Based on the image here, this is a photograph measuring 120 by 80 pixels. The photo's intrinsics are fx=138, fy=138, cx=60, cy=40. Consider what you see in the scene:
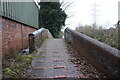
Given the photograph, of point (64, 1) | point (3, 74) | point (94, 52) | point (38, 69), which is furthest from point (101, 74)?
point (64, 1)

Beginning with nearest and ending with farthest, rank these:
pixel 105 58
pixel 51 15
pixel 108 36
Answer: pixel 105 58 → pixel 108 36 → pixel 51 15

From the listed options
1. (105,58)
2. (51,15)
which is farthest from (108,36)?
(51,15)

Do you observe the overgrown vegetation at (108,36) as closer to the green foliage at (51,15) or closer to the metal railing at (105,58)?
the metal railing at (105,58)

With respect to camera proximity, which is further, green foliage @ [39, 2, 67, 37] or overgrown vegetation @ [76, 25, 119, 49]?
green foliage @ [39, 2, 67, 37]

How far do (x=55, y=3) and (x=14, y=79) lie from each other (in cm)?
1929

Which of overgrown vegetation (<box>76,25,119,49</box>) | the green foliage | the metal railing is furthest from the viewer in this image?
the green foliage

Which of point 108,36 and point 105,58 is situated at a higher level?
point 108,36

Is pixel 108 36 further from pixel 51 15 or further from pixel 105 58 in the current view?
pixel 51 15

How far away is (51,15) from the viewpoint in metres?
21.4

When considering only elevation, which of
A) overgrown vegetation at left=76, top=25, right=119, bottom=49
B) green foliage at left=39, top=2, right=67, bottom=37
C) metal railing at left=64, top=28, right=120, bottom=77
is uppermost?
green foliage at left=39, top=2, right=67, bottom=37

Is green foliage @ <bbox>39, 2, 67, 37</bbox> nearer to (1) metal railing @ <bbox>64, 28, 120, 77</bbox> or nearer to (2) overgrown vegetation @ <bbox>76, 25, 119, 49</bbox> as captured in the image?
(2) overgrown vegetation @ <bbox>76, 25, 119, 49</bbox>

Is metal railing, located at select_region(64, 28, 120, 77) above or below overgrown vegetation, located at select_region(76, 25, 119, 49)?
below

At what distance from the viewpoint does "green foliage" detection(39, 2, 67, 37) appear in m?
21.3

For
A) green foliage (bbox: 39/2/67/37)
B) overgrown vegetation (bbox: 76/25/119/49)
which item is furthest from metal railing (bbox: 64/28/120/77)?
green foliage (bbox: 39/2/67/37)
